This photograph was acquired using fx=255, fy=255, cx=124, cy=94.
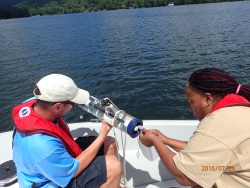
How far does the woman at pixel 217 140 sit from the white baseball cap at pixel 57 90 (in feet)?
3.76

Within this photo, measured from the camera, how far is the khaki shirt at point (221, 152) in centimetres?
177

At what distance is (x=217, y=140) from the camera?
1.77 meters

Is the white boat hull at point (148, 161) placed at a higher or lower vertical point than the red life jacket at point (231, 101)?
lower

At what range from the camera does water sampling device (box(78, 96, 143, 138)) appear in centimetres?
260

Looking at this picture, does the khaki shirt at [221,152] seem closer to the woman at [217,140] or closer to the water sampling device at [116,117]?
the woman at [217,140]

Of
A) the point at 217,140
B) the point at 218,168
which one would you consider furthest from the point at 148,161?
the point at 217,140

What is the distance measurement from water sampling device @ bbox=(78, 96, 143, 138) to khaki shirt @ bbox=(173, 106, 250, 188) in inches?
28.8

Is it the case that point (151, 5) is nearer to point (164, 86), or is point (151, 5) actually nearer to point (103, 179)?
point (164, 86)

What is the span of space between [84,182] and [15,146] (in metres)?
0.78

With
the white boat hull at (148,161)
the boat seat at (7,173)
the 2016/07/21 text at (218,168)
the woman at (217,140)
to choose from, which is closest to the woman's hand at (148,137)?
the woman at (217,140)

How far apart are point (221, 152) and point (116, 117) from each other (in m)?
1.20

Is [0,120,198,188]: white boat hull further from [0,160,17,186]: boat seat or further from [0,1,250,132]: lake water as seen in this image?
[0,1,250,132]: lake water

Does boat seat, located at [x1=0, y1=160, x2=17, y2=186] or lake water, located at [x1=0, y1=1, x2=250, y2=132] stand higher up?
boat seat, located at [x1=0, y1=160, x2=17, y2=186]

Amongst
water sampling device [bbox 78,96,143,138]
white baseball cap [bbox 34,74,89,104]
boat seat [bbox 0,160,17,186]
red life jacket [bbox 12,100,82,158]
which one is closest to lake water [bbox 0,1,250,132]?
boat seat [bbox 0,160,17,186]
